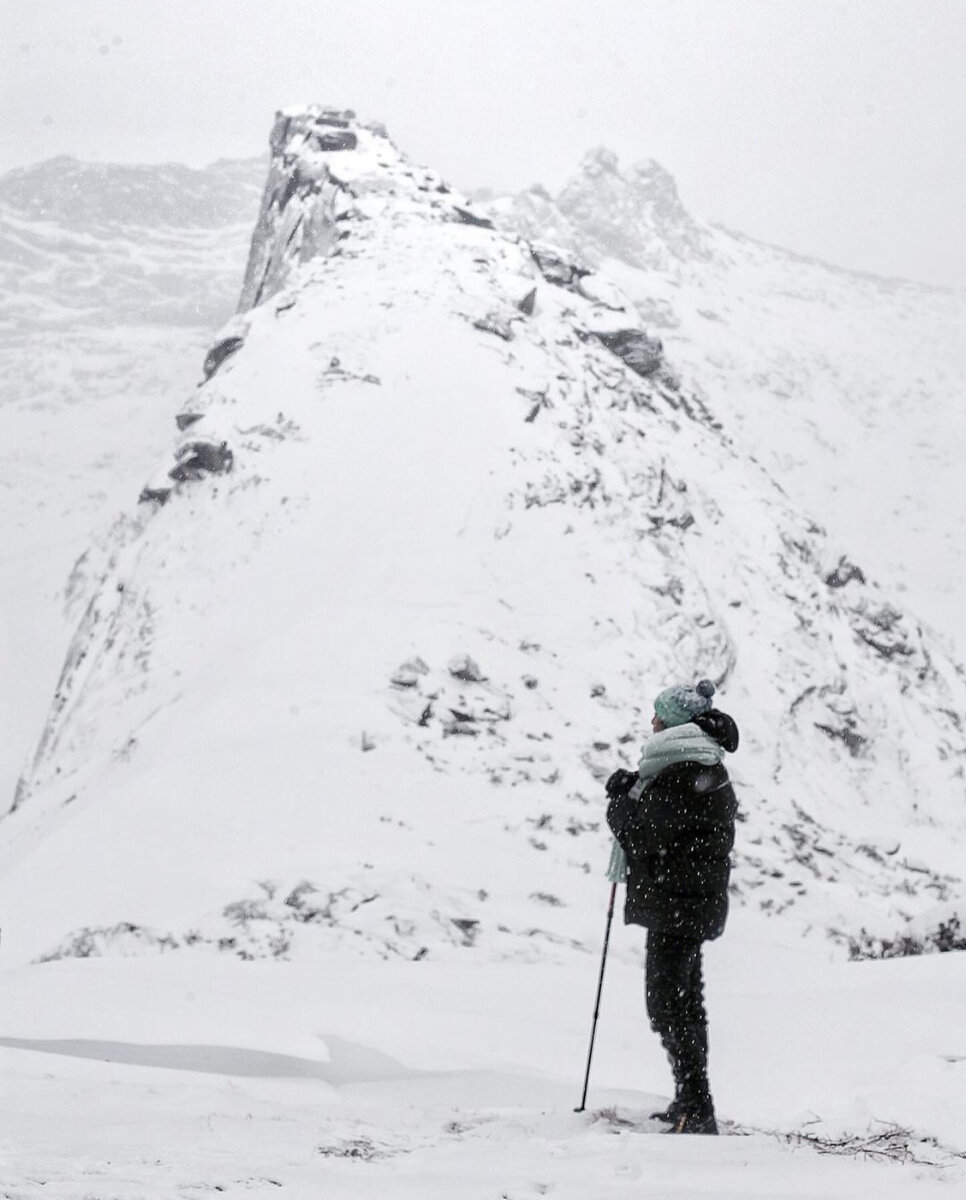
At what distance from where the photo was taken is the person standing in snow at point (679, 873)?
3.82 m

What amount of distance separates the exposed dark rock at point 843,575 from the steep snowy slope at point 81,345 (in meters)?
17.9

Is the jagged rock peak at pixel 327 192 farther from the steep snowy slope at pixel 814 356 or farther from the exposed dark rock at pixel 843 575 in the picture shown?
the steep snowy slope at pixel 814 356

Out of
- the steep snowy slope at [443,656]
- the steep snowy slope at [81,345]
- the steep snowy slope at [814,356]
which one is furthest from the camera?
the steep snowy slope at [814,356]

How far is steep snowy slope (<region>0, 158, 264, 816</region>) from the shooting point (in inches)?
1237

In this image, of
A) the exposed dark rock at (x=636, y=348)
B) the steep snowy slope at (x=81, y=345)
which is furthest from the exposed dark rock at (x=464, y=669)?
the exposed dark rock at (x=636, y=348)

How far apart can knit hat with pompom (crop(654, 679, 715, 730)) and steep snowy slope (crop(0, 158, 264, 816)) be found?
19697 mm

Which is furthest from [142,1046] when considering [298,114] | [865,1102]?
[298,114]

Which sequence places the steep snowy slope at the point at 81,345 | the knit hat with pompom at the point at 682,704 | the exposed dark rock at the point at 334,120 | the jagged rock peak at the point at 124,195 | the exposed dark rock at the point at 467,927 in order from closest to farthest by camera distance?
the knit hat with pompom at the point at 682,704 → the exposed dark rock at the point at 467,927 → the steep snowy slope at the point at 81,345 → the exposed dark rock at the point at 334,120 → the jagged rock peak at the point at 124,195

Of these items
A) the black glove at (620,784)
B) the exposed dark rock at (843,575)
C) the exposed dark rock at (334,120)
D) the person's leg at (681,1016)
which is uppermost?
the exposed dark rock at (334,120)

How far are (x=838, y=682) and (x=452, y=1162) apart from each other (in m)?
15.3

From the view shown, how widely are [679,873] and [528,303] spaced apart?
20.6m

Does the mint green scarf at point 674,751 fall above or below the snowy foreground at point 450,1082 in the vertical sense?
above

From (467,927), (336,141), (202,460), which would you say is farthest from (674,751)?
(336,141)

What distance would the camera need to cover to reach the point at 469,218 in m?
29.0
